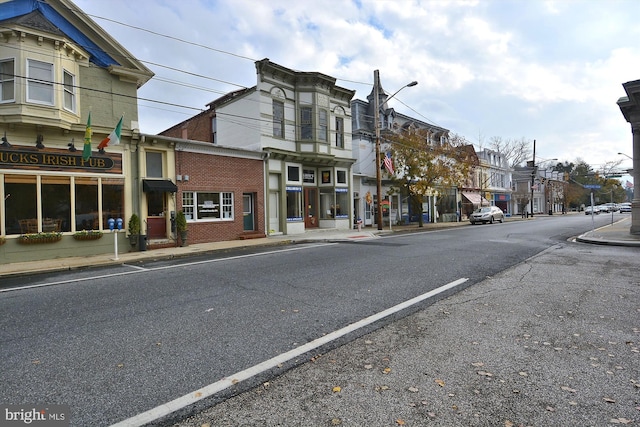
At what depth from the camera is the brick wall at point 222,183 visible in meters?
16.3

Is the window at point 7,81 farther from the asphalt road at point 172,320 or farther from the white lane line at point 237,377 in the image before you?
the white lane line at point 237,377

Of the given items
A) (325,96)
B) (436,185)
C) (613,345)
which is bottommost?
(613,345)

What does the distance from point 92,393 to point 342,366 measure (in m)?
2.32

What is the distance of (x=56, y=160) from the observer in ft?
41.5

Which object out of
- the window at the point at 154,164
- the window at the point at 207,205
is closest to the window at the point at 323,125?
the window at the point at 207,205

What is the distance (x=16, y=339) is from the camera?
4547mm

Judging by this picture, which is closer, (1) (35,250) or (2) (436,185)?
(1) (35,250)

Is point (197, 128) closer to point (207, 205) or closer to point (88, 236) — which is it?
point (207, 205)

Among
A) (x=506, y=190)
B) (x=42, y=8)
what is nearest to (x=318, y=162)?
(x=42, y=8)

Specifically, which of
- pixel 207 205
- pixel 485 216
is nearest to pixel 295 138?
pixel 207 205

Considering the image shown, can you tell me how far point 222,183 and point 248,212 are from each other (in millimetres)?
2350

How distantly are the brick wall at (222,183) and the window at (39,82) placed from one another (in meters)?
4.94

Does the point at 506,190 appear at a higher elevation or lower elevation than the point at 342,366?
higher

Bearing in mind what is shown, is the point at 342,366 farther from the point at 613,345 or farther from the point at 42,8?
the point at 42,8
